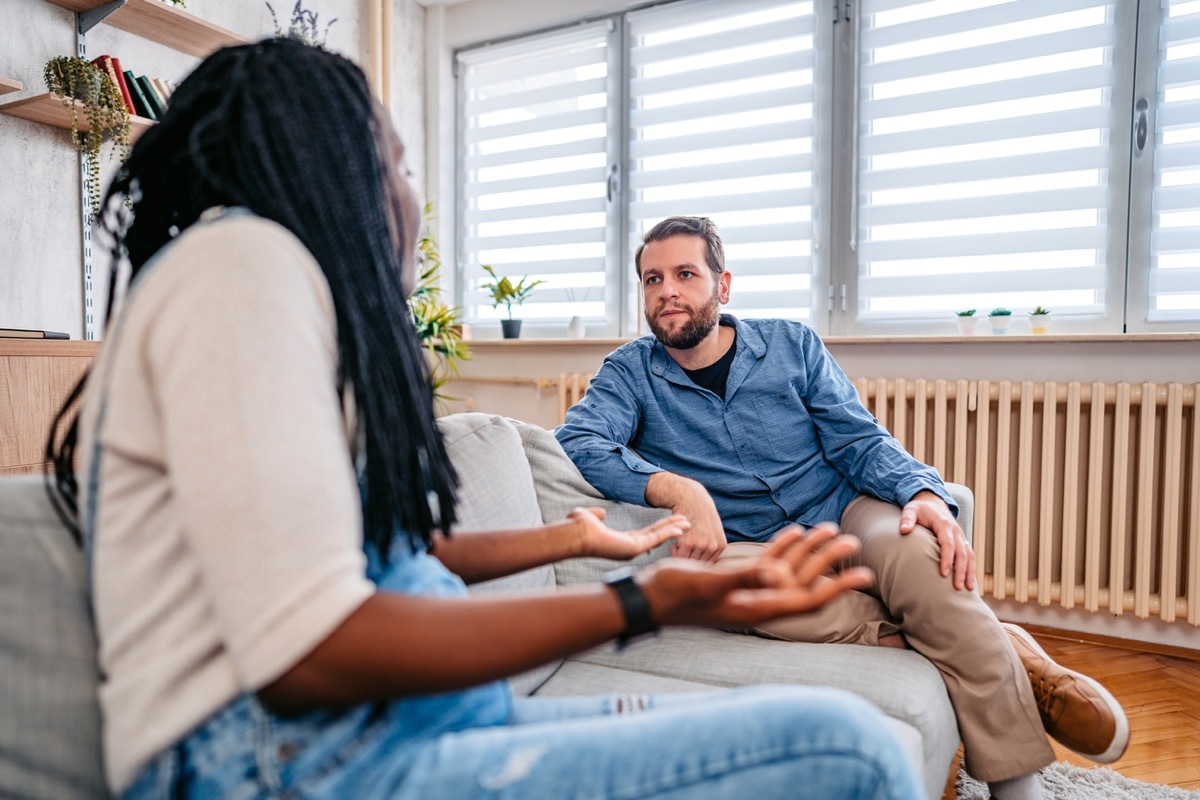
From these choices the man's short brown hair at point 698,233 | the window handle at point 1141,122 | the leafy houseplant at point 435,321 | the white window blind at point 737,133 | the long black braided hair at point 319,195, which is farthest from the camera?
the leafy houseplant at point 435,321

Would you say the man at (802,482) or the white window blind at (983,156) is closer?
the man at (802,482)

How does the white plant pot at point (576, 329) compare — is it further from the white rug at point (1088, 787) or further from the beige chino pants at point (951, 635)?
→ the white rug at point (1088, 787)

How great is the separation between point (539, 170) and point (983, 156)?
6.36ft

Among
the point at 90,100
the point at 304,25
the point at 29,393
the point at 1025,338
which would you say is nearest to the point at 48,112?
the point at 90,100

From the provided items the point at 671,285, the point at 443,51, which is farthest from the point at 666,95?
the point at 671,285

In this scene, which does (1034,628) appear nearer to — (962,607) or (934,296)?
(934,296)

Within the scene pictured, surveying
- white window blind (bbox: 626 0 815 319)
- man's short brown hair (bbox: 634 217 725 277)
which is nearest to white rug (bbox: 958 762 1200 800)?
man's short brown hair (bbox: 634 217 725 277)

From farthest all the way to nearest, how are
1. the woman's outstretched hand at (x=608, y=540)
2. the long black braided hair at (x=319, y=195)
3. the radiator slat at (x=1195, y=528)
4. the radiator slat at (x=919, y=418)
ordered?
the radiator slat at (x=919, y=418) < the radiator slat at (x=1195, y=528) < the woman's outstretched hand at (x=608, y=540) < the long black braided hair at (x=319, y=195)

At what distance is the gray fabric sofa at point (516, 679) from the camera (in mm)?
603

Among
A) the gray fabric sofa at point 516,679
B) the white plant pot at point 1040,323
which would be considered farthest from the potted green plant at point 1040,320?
the gray fabric sofa at point 516,679

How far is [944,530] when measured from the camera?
57.3 inches

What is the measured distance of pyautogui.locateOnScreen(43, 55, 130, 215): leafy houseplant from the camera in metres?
2.10

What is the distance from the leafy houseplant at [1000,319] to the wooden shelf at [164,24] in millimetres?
2541

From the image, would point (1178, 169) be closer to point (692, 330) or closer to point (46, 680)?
point (692, 330)
